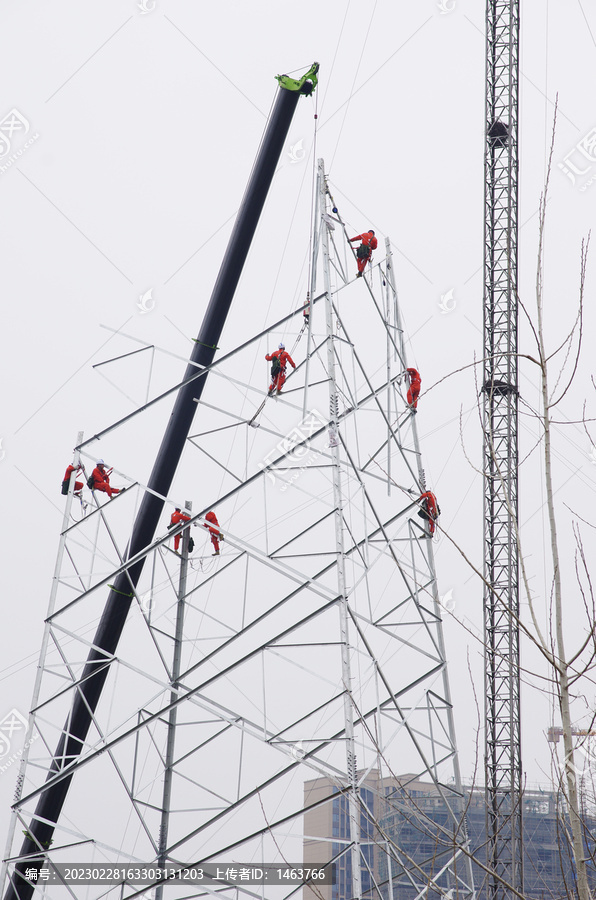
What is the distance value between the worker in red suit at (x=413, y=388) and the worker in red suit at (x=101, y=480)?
5131mm

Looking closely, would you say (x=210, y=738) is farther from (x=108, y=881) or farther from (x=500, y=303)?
(x=500, y=303)

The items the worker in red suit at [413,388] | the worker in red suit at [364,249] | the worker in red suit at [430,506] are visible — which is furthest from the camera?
the worker in red suit at [364,249]

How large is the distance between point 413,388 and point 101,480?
18.2 ft

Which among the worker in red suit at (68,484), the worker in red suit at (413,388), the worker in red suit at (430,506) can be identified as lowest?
the worker in red suit at (430,506)

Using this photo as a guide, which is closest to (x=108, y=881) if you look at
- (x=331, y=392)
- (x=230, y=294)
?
(x=331, y=392)

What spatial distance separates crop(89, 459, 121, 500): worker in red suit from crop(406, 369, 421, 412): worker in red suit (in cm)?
513

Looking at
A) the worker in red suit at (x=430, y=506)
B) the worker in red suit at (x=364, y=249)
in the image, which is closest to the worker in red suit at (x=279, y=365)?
the worker in red suit at (x=364, y=249)

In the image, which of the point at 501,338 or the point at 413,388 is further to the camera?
the point at 501,338

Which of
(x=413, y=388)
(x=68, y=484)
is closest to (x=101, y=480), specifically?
(x=68, y=484)

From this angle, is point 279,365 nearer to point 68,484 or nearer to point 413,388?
point 413,388

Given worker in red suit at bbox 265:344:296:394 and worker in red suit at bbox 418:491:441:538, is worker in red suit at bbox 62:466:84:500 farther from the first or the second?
worker in red suit at bbox 418:491:441:538

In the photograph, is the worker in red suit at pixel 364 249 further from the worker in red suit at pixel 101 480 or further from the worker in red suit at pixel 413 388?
the worker in red suit at pixel 101 480

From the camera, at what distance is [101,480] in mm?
14727

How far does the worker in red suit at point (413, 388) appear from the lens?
45.9 ft
